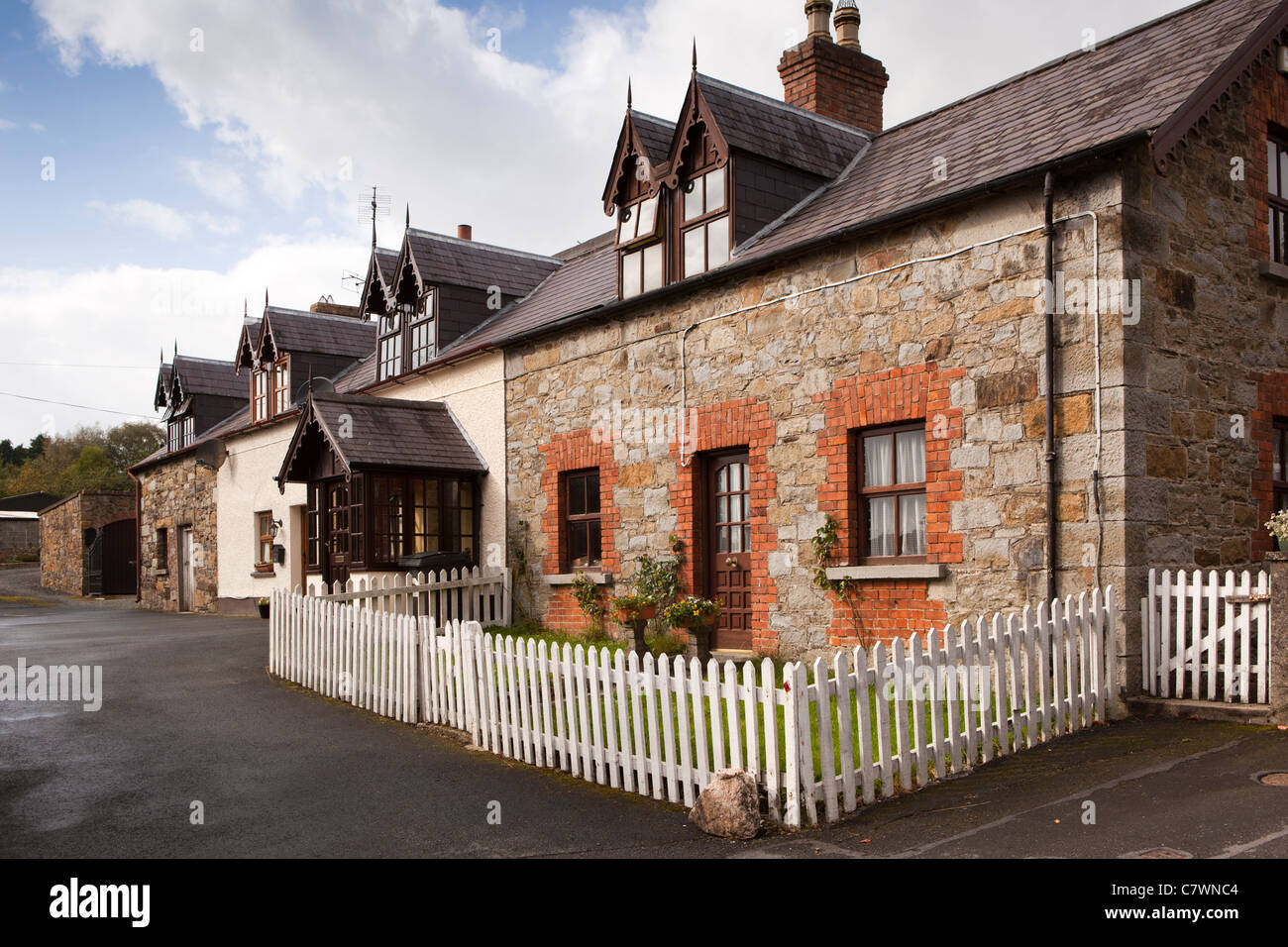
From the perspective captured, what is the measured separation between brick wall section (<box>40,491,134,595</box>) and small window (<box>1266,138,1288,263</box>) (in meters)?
34.3

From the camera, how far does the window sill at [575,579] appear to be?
13.4 metres

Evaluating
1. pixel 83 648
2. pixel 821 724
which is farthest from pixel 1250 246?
pixel 83 648

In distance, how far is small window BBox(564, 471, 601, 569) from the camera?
46.6 ft

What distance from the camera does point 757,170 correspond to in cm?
1249

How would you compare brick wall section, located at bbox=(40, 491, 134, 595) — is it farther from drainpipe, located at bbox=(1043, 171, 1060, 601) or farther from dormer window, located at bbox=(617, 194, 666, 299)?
drainpipe, located at bbox=(1043, 171, 1060, 601)

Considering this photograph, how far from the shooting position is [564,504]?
48.0ft

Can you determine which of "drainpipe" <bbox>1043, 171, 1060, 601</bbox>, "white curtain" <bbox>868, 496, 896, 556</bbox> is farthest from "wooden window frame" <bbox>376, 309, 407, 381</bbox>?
"drainpipe" <bbox>1043, 171, 1060, 601</bbox>

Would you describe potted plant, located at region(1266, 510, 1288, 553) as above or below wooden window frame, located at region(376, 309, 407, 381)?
below

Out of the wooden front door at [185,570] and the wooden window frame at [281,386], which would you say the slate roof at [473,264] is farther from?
the wooden front door at [185,570]

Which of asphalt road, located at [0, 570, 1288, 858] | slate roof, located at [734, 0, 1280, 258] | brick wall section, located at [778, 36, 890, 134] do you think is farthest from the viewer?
brick wall section, located at [778, 36, 890, 134]

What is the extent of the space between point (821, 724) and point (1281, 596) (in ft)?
12.2

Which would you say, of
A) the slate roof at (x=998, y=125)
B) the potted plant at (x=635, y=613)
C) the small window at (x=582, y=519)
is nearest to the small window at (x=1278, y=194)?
the slate roof at (x=998, y=125)

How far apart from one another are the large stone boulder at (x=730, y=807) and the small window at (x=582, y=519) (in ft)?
26.7

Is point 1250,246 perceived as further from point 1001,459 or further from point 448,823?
point 448,823
